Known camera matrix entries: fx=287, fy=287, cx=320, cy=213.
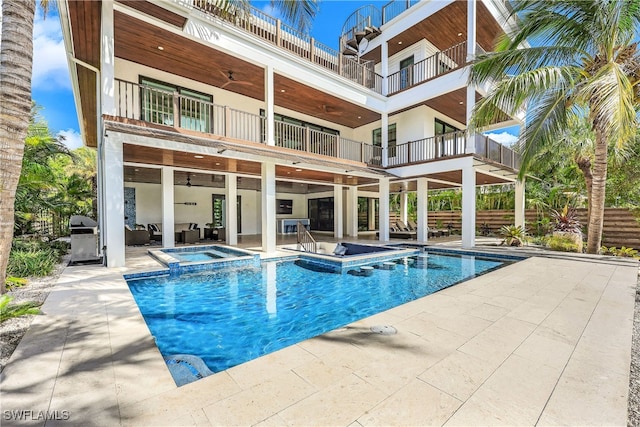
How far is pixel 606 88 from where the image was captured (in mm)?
6355

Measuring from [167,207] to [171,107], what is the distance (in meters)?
3.70

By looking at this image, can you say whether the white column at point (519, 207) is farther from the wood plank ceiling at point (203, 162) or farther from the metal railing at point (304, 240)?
the metal railing at point (304, 240)

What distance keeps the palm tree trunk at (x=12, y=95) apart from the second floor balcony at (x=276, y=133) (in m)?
4.33

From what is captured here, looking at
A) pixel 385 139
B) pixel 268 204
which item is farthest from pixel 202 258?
pixel 385 139

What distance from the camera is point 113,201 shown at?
7.37m

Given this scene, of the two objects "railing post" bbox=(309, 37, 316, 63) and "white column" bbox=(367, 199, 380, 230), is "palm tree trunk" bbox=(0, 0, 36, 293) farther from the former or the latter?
"white column" bbox=(367, 199, 380, 230)

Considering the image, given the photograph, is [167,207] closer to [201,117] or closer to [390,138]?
[201,117]

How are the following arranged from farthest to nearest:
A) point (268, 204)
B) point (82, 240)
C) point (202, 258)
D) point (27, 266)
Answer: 1. point (268, 204)
2. point (202, 258)
3. point (82, 240)
4. point (27, 266)

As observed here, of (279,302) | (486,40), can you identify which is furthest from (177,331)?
(486,40)

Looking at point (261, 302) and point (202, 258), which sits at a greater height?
point (202, 258)

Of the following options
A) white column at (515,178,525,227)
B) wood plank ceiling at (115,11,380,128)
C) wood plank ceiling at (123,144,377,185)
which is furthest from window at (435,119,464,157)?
wood plank ceiling at (123,144,377,185)

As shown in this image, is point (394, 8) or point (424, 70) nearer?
point (424, 70)

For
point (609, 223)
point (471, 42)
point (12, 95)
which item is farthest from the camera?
point (609, 223)

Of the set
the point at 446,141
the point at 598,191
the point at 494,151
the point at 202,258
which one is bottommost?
the point at 202,258
